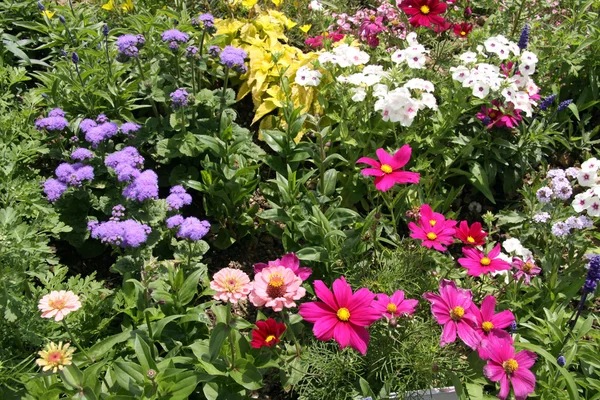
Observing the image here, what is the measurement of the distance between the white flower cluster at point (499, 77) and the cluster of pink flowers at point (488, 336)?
1197 mm

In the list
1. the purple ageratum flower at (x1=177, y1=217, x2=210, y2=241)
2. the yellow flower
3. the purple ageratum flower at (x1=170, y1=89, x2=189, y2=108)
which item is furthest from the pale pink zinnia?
the purple ageratum flower at (x1=170, y1=89, x2=189, y2=108)

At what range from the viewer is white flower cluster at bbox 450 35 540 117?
8.98 ft

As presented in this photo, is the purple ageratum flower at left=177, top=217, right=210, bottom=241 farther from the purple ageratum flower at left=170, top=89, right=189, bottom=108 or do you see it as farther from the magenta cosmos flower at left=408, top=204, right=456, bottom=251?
the magenta cosmos flower at left=408, top=204, right=456, bottom=251

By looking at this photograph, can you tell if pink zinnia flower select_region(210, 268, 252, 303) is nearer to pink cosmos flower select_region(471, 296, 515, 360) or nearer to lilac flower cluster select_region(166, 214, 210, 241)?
lilac flower cluster select_region(166, 214, 210, 241)

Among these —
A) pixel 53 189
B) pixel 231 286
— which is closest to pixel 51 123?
pixel 53 189

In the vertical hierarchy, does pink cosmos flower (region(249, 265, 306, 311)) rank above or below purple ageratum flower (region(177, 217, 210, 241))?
above

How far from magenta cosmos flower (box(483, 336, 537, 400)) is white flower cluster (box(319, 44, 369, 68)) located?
1.57 m

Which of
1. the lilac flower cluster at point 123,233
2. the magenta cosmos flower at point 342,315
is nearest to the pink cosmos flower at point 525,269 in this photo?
the magenta cosmos flower at point 342,315

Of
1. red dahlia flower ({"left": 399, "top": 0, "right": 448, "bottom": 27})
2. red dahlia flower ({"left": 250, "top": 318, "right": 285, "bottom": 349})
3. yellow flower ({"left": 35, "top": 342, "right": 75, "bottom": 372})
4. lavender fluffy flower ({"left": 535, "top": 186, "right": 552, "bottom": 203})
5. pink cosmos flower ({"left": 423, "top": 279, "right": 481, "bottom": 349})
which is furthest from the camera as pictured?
red dahlia flower ({"left": 399, "top": 0, "right": 448, "bottom": 27})

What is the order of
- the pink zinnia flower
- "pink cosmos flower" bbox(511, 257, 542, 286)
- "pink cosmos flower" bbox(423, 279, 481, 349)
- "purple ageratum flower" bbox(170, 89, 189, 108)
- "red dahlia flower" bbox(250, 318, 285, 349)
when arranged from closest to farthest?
the pink zinnia flower < "pink cosmos flower" bbox(423, 279, 481, 349) < "red dahlia flower" bbox(250, 318, 285, 349) < "pink cosmos flower" bbox(511, 257, 542, 286) < "purple ageratum flower" bbox(170, 89, 189, 108)

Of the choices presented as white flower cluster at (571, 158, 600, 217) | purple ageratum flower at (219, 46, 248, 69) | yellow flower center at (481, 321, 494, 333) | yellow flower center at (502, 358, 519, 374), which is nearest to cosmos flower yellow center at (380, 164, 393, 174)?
yellow flower center at (481, 321, 494, 333)

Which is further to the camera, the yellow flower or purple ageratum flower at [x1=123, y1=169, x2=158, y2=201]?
purple ageratum flower at [x1=123, y1=169, x2=158, y2=201]

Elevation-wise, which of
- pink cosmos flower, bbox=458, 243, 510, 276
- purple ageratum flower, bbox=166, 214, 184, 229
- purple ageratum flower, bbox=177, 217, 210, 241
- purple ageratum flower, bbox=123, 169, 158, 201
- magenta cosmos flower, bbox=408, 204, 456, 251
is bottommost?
purple ageratum flower, bbox=166, 214, 184, 229

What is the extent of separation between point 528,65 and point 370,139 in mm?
915
